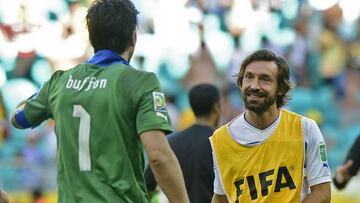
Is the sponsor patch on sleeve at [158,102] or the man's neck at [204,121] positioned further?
the man's neck at [204,121]

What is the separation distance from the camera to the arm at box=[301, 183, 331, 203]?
5.07 metres

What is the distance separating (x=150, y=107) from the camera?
409 cm

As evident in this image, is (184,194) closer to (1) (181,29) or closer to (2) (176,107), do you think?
(2) (176,107)

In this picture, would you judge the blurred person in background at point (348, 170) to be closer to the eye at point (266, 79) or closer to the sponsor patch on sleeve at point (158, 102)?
the eye at point (266, 79)

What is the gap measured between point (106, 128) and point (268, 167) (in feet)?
4.18

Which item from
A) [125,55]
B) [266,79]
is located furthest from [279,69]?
[125,55]

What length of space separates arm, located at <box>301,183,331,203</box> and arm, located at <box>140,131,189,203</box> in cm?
121

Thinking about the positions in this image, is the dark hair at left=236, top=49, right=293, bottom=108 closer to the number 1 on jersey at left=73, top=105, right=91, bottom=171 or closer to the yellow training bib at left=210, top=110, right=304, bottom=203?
the yellow training bib at left=210, top=110, right=304, bottom=203

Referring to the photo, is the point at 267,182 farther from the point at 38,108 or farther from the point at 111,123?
the point at 38,108

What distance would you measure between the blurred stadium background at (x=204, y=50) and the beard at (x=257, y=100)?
353 inches

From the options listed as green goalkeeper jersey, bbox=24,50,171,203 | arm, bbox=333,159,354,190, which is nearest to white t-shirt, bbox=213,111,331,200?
green goalkeeper jersey, bbox=24,50,171,203

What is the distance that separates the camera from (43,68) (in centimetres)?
1473

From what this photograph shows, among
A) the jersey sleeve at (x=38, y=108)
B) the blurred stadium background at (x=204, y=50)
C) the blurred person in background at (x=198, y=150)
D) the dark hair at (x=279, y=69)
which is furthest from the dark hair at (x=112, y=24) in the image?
the blurred stadium background at (x=204, y=50)

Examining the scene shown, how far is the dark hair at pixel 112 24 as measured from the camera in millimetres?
4246
